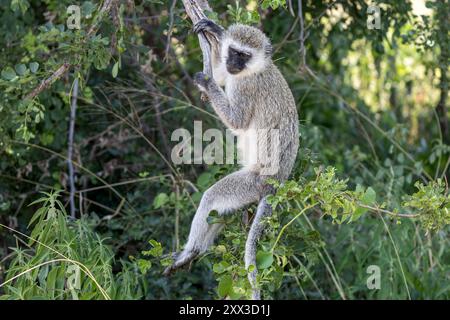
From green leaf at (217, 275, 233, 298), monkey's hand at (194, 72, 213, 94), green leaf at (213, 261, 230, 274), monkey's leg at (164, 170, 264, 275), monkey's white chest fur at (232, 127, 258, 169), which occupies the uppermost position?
monkey's hand at (194, 72, 213, 94)

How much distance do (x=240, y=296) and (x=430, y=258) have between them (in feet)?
8.62

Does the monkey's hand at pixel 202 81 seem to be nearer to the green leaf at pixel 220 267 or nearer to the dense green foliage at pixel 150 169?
the dense green foliage at pixel 150 169

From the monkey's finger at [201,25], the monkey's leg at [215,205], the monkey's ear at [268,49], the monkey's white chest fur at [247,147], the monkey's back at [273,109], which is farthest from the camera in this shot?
the monkey's ear at [268,49]

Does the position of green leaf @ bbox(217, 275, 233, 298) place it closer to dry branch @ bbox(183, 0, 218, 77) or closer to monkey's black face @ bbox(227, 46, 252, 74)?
dry branch @ bbox(183, 0, 218, 77)

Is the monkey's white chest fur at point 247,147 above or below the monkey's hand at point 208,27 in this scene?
below

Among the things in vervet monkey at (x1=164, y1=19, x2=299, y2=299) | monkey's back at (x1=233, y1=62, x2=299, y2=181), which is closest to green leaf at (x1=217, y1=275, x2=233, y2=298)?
vervet monkey at (x1=164, y1=19, x2=299, y2=299)

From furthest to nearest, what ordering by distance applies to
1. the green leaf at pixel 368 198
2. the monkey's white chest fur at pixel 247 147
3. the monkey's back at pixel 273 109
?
the monkey's white chest fur at pixel 247 147, the monkey's back at pixel 273 109, the green leaf at pixel 368 198

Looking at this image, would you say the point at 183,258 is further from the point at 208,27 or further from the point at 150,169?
the point at 150,169

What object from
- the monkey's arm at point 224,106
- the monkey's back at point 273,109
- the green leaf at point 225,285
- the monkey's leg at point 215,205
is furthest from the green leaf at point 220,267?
the monkey's arm at point 224,106

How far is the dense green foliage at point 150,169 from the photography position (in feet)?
16.5

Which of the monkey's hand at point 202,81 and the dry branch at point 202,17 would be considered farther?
the monkey's hand at point 202,81

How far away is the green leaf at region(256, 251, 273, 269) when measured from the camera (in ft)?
14.4

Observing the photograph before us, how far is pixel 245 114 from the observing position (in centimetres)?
543

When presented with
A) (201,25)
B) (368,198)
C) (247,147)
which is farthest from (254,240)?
(201,25)
